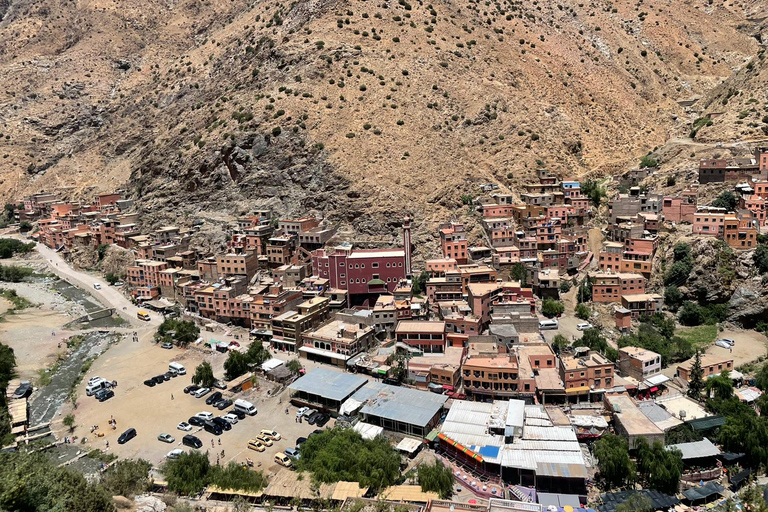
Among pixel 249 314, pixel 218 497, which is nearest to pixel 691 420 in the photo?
pixel 218 497

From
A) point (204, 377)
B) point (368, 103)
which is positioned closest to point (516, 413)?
point (204, 377)

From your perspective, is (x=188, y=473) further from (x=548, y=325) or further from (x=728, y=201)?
(x=728, y=201)

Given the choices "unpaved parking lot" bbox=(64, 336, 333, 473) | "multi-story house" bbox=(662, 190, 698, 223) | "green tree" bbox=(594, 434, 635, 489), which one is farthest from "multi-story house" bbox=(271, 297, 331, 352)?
"multi-story house" bbox=(662, 190, 698, 223)

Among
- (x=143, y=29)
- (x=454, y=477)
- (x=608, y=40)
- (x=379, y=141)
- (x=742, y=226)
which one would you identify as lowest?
(x=454, y=477)

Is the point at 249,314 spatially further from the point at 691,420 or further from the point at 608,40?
the point at 608,40

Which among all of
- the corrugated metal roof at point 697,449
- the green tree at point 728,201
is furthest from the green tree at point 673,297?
the corrugated metal roof at point 697,449

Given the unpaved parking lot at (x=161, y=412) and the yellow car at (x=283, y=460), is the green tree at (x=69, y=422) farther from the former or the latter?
the yellow car at (x=283, y=460)
